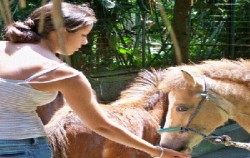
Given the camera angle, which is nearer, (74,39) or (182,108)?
(74,39)

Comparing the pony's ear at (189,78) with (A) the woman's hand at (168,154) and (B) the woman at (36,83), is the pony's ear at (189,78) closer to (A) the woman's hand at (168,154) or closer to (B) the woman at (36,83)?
(A) the woman's hand at (168,154)

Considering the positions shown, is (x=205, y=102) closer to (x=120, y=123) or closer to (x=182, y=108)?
(x=182, y=108)

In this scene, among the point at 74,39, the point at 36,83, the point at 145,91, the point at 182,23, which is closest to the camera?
the point at 36,83

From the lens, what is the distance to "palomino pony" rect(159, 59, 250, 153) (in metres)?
3.49

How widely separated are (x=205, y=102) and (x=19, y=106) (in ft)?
4.75

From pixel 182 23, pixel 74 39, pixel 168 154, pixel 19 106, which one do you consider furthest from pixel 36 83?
pixel 182 23

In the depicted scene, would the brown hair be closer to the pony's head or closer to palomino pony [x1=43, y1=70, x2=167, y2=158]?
the pony's head

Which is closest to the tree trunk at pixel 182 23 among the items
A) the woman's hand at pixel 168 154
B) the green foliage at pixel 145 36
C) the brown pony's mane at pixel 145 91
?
the green foliage at pixel 145 36

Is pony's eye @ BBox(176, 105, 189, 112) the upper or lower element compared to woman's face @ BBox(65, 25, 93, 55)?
A: lower

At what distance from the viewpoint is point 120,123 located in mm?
4371

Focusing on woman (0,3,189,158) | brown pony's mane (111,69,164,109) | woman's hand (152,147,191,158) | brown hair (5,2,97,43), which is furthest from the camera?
brown pony's mane (111,69,164,109)

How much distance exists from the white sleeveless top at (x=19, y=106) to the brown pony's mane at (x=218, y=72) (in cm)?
130

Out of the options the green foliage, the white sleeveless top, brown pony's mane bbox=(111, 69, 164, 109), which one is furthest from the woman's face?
the green foliage

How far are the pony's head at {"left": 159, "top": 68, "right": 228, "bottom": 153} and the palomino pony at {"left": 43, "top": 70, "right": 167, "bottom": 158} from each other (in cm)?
80
